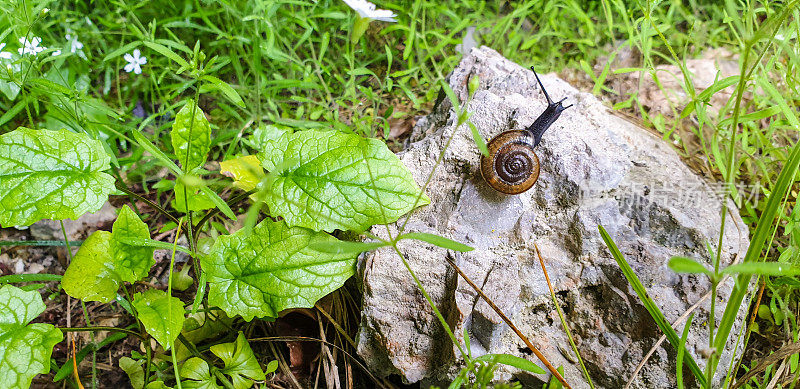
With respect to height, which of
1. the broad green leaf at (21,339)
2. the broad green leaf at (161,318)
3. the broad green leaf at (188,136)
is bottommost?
the broad green leaf at (21,339)

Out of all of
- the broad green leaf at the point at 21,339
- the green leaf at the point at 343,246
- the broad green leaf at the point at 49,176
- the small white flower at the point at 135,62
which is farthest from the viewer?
the small white flower at the point at 135,62

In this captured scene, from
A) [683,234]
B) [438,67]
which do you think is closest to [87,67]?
[438,67]

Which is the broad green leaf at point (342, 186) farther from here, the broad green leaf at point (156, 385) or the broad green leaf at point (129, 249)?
the broad green leaf at point (156, 385)

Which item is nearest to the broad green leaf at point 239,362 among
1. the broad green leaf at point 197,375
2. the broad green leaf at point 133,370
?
the broad green leaf at point 197,375

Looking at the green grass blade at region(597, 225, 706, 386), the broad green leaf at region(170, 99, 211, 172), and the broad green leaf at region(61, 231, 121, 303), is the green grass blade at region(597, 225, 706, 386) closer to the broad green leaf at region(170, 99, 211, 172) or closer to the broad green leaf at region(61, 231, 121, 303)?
the broad green leaf at region(170, 99, 211, 172)

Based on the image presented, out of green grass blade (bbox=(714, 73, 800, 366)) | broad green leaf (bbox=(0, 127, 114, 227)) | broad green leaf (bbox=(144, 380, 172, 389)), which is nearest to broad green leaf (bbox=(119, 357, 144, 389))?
broad green leaf (bbox=(144, 380, 172, 389))

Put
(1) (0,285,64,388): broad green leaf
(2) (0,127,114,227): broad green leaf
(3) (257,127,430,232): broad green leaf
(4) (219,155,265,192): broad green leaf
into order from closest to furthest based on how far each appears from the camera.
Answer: (1) (0,285,64,388): broad green leaf < (2) (0,127,114,227): broad green leaf < (3) (257,127,430,232): broad green leaf < (4) (219,155,265,192): broad green leaf
